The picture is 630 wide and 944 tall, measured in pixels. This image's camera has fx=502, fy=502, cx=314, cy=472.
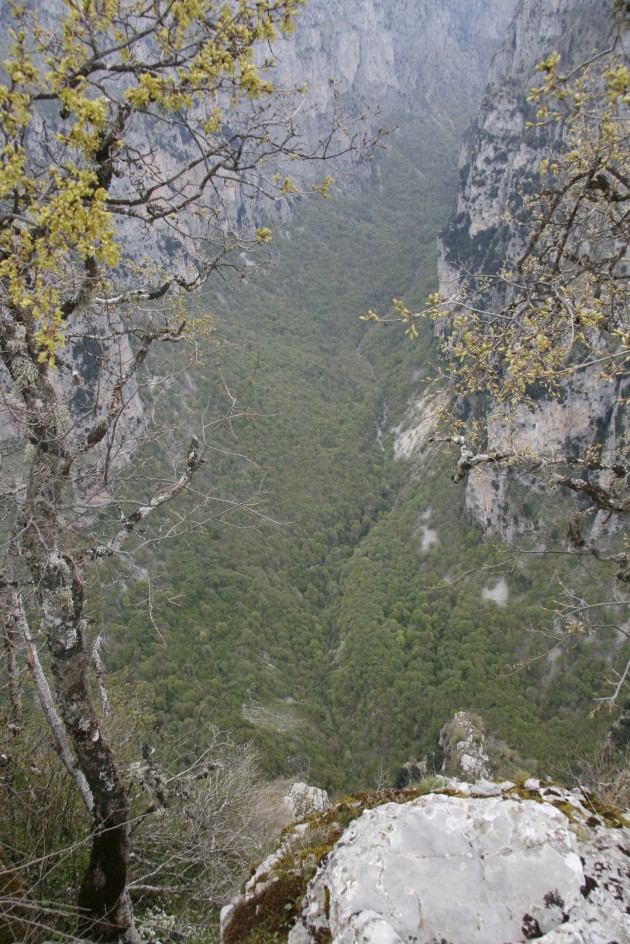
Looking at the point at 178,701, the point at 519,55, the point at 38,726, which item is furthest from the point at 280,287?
the point at 38,726

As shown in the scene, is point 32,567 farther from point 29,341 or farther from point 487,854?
point 487,854

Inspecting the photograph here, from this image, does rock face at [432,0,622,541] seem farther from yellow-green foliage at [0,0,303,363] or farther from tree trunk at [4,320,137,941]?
tree trunk at [4,320,137,941]

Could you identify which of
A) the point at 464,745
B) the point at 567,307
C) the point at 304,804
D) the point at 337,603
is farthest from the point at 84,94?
the point at 337,603

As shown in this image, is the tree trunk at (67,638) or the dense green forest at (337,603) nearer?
the tree trunk at (67,638)

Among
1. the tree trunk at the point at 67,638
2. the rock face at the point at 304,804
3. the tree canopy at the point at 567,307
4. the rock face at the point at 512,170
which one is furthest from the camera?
the rock face at the point at 512,170

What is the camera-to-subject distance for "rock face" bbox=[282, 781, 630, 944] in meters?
2.85

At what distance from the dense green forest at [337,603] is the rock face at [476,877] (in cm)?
1375

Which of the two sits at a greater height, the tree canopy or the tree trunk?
the tree canopy

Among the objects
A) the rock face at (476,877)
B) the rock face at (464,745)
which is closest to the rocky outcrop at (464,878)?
the rock face at (476,877)

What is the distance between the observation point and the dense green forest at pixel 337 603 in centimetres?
3878

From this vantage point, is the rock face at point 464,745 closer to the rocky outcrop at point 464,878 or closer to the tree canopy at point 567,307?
the tree canopy at point 567,307

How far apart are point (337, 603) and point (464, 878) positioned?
5708cm

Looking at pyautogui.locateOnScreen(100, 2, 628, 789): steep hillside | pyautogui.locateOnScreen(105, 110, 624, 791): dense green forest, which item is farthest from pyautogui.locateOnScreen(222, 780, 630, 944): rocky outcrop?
pyautogui.locateOnScreen(105, 110, 624, 791): dense green forest

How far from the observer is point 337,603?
58.7m
